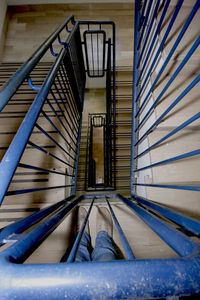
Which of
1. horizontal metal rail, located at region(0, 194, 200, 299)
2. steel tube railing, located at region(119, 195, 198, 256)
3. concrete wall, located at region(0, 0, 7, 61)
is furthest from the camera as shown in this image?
concrete wall, located at region(0, 0, 7, 61)

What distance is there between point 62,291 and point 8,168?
415 mm

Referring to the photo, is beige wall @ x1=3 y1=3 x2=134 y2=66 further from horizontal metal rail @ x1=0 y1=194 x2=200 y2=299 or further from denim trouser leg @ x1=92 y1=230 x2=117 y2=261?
horizontal metal rail @ x1=0 y1=194 x2=200 y2=299

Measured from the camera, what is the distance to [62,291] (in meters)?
0.23

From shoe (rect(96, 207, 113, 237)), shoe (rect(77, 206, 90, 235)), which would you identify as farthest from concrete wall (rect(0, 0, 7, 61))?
shoe (rect(96, 207, 113, 237))

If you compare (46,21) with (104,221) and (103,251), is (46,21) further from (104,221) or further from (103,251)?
(103,251)

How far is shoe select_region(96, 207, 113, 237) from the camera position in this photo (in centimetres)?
118

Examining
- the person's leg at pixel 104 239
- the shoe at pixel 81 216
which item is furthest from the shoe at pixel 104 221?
the shoe at pixel 81 216

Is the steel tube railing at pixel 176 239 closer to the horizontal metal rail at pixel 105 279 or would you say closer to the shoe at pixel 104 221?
the horizontal metal rail at pixel 105 279

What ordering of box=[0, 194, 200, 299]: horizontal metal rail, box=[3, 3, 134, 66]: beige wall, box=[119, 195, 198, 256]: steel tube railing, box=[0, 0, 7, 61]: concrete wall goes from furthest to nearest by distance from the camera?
box=[3, 3, 134, 66]: beige wall, box=[0, 0, 7, 61]: concrete wall, box=[119, 195, 198, 256]: steel tube railing, box=[0, 194, 200, 299]: horizontal metal rail

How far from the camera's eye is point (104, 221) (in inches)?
48.1

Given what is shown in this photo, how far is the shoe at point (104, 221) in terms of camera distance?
46.4 inches

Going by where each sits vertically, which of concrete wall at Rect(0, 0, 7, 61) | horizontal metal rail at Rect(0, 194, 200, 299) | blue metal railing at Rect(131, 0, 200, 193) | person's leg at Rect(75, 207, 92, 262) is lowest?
person's leg at Rect(75, 207, 92, 262)

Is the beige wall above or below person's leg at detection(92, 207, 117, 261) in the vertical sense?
above

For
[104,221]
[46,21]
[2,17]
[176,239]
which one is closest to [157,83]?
[176,239]
